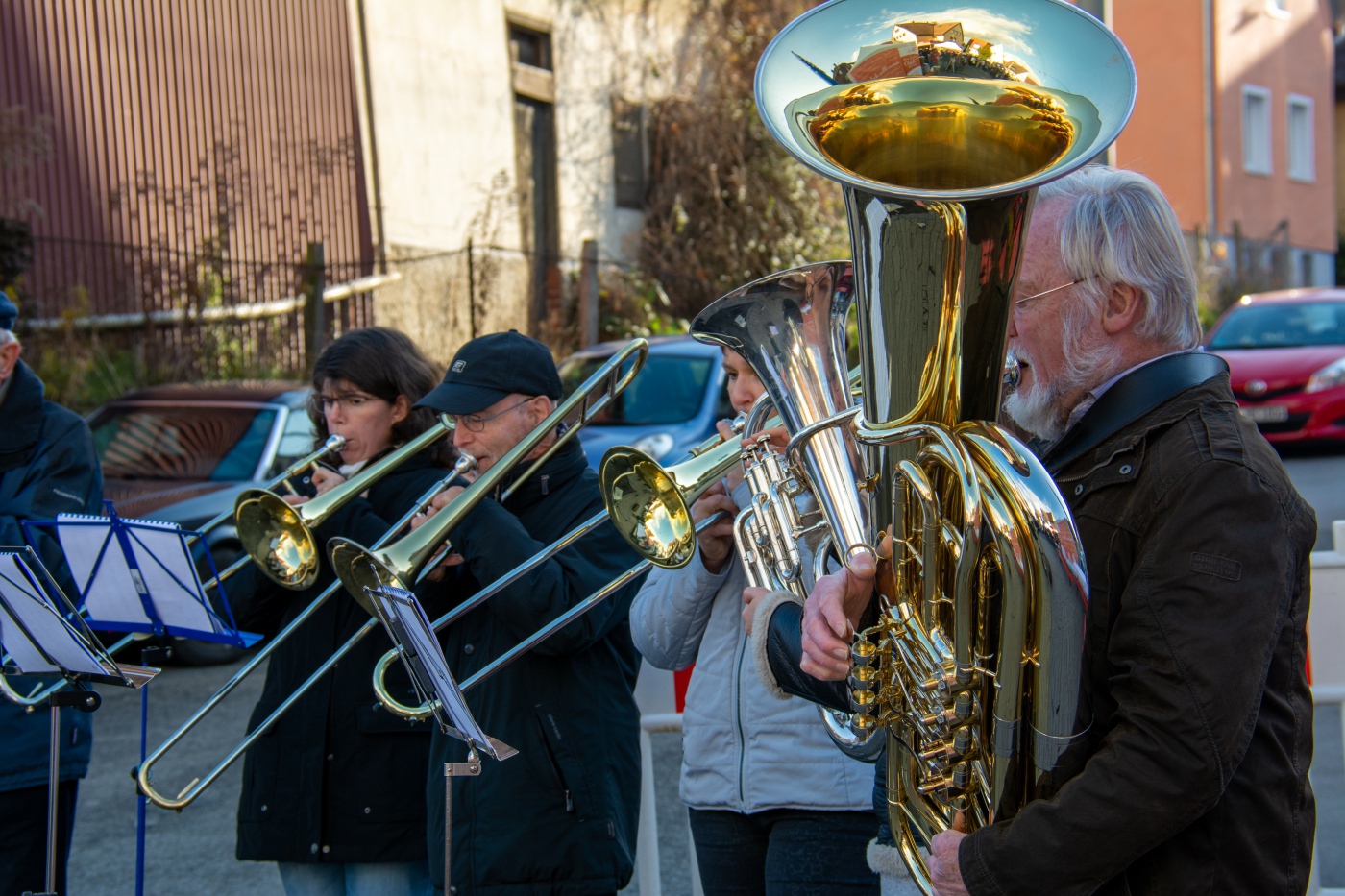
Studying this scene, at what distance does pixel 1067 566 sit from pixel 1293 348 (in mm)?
10146

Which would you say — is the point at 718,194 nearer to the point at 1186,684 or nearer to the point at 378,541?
the point at 378,541

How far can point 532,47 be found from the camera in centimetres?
1470

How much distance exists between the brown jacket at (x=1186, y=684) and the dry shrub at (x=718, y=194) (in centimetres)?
1333

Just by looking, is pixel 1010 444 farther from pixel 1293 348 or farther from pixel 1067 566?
pixel 1293 348

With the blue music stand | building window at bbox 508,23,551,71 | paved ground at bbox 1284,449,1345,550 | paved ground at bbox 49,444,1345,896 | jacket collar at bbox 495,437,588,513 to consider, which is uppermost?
building window at bbox 508,23,551,71

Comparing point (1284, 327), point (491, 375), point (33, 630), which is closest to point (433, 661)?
point (491, 375)

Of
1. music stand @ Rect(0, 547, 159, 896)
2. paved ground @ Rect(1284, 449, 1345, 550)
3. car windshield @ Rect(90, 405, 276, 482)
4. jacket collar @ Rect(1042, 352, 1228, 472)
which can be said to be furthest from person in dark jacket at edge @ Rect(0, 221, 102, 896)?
paved ground @ Rect(1284, 449, 1345, 550)

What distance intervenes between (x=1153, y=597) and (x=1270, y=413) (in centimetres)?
964

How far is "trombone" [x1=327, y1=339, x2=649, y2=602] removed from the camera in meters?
2.52

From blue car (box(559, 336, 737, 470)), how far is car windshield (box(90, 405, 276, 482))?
1.86 meters

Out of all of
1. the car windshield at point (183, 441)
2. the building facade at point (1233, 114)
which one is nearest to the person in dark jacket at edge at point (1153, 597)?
the car windshield at point (183, 441)

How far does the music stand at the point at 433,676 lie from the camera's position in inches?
86.4

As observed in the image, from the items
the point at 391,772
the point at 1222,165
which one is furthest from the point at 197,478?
the point at 1222,165

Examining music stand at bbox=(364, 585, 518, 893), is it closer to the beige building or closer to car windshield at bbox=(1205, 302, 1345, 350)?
car windshield at bbox=(1205, 302, 1345, 350)
